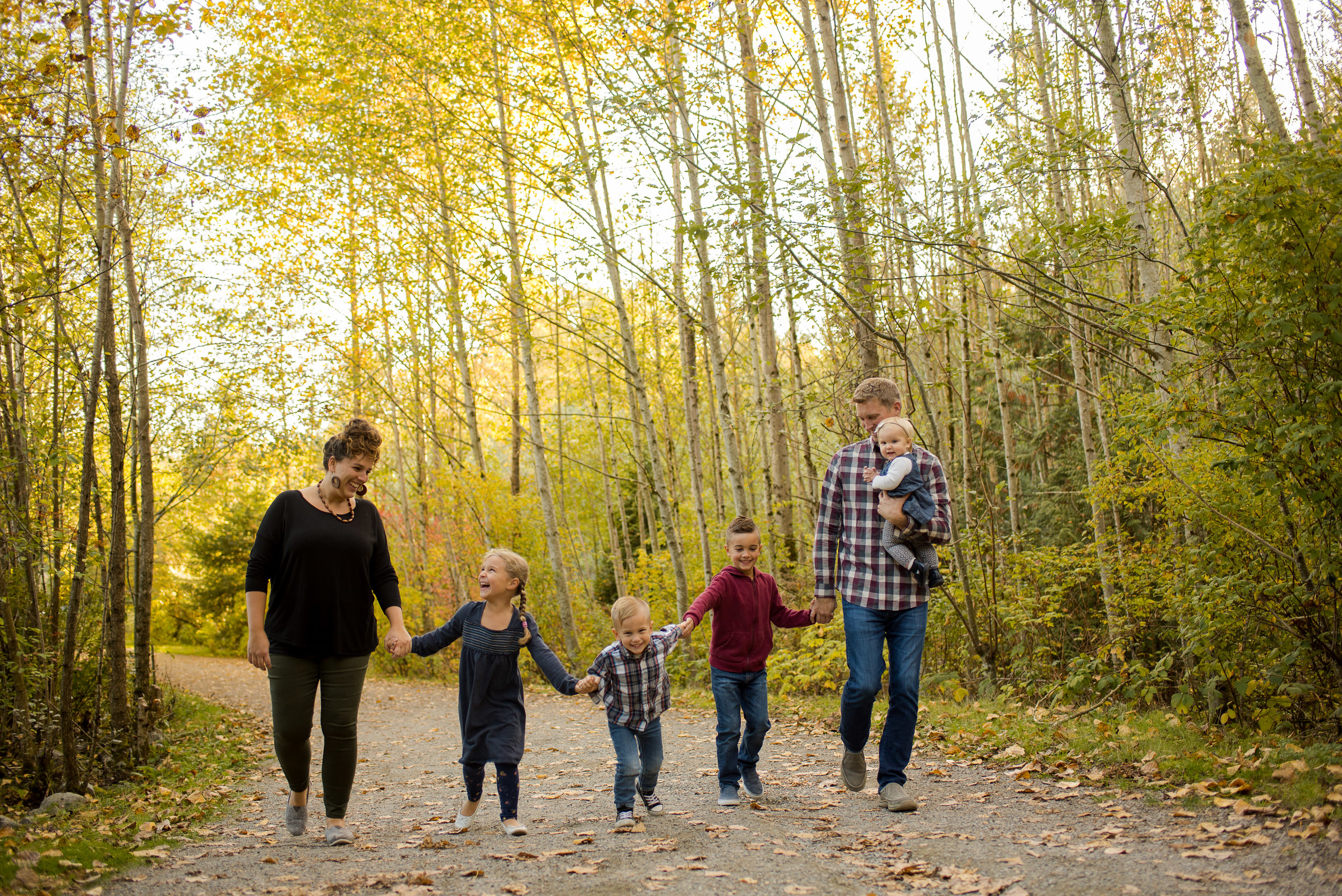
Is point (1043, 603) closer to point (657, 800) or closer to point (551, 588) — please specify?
point (657, 800)

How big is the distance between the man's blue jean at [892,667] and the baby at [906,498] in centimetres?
22

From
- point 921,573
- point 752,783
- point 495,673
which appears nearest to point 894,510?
point 921,573

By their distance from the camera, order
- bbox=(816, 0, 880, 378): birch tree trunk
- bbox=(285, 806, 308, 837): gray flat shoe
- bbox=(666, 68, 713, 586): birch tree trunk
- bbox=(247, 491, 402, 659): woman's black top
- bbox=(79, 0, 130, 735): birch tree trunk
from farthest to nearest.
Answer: bbox=(666, 68, 713, 586): birch tree trunk → bbox=(816, 0, 880, 378): birch tree trunk → bbox=(79, 0, 130, 735): birch tree trunk → bbox=(285, 806, 308, 837): gray flat shoe → bbox=(247, 491, 402, 659): woman's black top

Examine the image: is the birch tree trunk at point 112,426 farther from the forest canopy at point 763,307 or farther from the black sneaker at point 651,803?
the black sneaker at point 651,803

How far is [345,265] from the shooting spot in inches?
706

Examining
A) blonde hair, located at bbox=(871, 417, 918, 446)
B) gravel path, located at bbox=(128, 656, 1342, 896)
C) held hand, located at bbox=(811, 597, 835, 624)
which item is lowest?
gravel path, located at bbox=(128, 656, 1342, 896)

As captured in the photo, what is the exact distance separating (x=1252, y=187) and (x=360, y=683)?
16.1 feet

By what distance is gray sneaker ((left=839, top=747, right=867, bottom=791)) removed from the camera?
186 inches

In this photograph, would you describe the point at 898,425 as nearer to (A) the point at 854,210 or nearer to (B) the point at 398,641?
(B) the point at 398,641

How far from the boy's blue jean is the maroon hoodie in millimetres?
488

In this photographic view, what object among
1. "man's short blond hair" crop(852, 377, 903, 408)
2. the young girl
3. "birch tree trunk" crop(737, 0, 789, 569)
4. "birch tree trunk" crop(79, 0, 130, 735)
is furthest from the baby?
"birch tree trunk" crop(79, 0, 130, 735)

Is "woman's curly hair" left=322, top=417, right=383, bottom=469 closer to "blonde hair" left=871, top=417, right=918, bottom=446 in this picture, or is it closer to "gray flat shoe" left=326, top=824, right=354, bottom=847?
"gray flat shoe" left=326, top=824, right=354, bottom=847

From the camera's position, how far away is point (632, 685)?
4.52 m

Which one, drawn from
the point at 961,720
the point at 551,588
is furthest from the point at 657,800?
the point at 551,588
